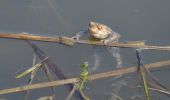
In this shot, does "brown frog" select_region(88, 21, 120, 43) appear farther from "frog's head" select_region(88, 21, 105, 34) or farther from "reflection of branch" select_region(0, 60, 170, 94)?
"reflection of branch" select_region(0, 60, 170, 94)

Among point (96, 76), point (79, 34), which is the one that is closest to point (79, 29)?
point (79, 34)

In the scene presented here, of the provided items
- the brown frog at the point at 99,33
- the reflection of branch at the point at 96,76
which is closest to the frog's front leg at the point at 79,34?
the brown frog at the point at 99,33

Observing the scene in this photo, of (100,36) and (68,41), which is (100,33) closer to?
(100,36)

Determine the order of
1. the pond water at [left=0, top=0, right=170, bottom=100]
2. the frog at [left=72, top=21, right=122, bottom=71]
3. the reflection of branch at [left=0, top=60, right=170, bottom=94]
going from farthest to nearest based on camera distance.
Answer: the frog at [left=72, top=21, right=122, bottom=71] → the pond water at [left=0, top=0, right=170, bottom=100] → the reflection of branch at [left=0, top=60, right=170, bottom=94]

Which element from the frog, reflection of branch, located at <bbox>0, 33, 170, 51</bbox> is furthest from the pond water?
reflection of branch, located at <bbox>0, 33, 170, 51</bbox>

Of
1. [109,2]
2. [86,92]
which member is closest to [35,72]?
[86,92]

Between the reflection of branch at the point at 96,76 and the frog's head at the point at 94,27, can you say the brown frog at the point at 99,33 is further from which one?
the reflection of branch at the point at 96,76

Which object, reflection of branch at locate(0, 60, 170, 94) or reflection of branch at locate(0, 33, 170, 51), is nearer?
reflection of branch at locate(0, 60, 170, 94)
